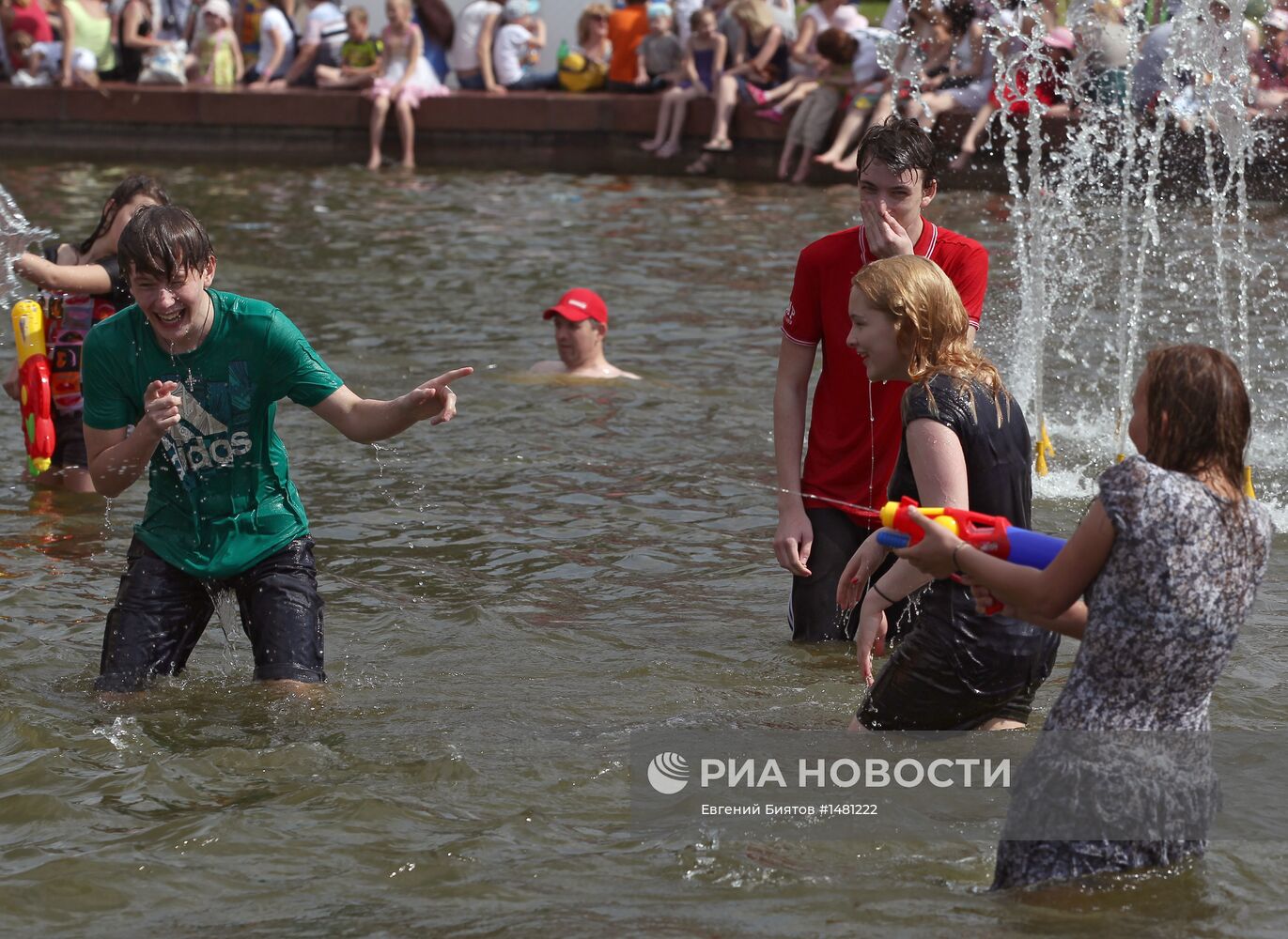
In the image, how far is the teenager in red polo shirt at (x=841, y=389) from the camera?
504cm

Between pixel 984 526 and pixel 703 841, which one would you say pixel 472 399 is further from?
pixel 984 526

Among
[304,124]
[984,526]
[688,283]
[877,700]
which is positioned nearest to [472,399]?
[688,283]

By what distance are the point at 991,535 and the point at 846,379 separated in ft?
5.76

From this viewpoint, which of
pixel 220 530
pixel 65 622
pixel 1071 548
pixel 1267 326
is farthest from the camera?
pixel 1267 326

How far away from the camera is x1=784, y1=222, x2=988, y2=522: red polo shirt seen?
515 centimetres

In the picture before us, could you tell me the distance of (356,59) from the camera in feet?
67.6

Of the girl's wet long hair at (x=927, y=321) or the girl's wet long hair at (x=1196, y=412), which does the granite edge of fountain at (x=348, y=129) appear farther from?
the girl's wet long hair at (x=1196, y=412)

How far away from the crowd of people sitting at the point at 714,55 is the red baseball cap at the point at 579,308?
484cm

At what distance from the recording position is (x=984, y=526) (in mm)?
3643

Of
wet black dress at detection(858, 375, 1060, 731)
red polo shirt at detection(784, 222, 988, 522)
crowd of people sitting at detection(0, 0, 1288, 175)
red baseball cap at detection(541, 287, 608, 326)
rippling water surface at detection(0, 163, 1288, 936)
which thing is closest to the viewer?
rippling water surface at detection(0, 163, 1288, 936)

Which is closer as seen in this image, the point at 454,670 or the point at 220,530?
the point at 220,530

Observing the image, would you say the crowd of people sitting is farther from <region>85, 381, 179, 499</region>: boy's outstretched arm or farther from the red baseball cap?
<region>85, 381, 179, 499</region>: boy's outstretched arm

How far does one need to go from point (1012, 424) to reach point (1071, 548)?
89cm

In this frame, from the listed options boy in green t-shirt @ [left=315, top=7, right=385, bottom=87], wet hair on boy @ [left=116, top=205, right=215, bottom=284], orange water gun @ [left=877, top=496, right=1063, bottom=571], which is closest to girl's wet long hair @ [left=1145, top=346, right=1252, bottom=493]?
orange water gun @ [left=877, top=496, right=1063, bottom=571]
